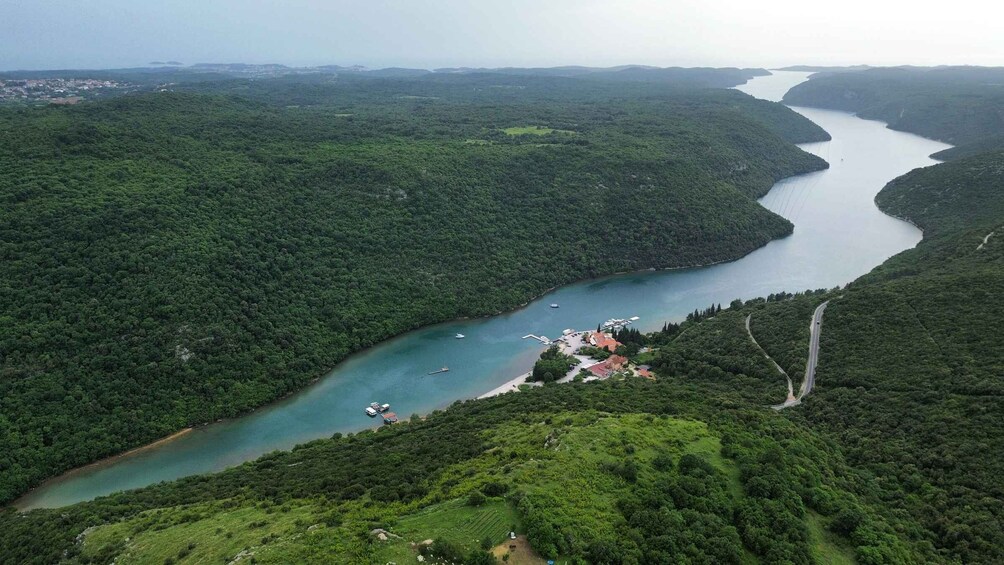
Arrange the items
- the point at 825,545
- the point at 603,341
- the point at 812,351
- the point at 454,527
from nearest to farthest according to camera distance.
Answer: the point at 454,527 < the point at 825,545 < the point at 812,351 < the point at 603,341

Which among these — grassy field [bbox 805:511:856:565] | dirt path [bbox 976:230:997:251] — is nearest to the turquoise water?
dirt path [bbox 976:230:997:251]

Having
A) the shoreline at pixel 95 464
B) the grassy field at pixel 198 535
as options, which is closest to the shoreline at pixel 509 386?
the shoreline at pixel 95 464

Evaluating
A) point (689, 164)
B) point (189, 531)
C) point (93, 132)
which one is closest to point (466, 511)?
point (189, 531)

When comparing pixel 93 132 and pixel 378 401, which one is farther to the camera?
pixel 93 132

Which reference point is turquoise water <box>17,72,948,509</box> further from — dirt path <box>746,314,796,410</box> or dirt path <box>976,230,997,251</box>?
dirt path <box>976,230,997,251</box>

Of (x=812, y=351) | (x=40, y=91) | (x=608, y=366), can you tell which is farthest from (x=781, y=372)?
(x=40, y=91)

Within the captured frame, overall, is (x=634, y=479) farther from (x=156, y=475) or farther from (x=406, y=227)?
(x=406, y=227)

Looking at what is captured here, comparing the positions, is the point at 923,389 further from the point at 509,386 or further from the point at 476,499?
the point at 476,499
